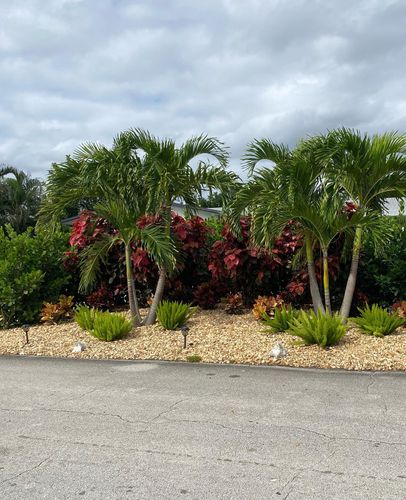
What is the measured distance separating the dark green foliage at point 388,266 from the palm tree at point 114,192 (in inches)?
141

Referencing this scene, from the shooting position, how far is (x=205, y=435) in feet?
14.9

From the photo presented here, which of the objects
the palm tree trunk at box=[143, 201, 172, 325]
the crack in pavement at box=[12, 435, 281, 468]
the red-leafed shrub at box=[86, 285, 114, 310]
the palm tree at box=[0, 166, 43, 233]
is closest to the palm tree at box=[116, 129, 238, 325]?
the palm tree trunk at box=[143, 201, 172, 325]

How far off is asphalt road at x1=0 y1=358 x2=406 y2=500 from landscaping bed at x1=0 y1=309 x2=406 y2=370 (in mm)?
412

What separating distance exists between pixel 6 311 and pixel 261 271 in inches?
206

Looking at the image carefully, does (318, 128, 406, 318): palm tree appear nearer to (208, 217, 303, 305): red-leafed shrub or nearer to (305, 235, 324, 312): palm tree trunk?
(305, 235, 324, 312): palm tree trunk

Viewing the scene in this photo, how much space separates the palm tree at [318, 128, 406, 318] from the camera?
26.9ft

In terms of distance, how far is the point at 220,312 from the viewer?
10172mm

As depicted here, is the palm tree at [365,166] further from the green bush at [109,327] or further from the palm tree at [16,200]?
the palm tree at [16,200]

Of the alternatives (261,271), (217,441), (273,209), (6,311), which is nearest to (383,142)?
(273,209)

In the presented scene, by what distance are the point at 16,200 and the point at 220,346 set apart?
87.1 feet

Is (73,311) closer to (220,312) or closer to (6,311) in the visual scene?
(6,311)

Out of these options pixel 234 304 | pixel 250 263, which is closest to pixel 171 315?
pixel 234 304

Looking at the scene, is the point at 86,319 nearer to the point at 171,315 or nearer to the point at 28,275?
the point at 171,315

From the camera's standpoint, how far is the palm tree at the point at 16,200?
31.2 metres
